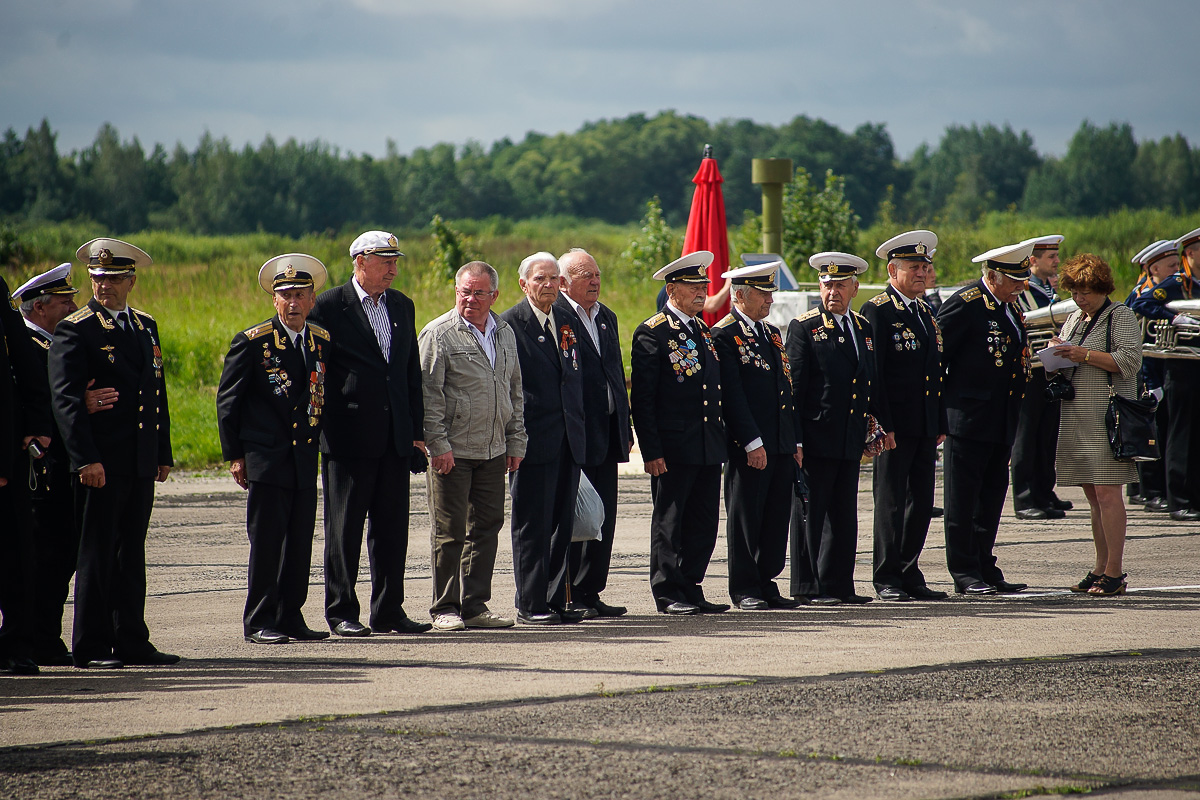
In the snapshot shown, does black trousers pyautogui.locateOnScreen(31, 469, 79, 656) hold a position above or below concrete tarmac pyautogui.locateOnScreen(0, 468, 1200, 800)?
above

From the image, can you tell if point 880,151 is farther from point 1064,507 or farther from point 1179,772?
point 1179,772

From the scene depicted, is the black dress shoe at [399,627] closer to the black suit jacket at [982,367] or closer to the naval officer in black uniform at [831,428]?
the naval officer in black uniform at [831,428]

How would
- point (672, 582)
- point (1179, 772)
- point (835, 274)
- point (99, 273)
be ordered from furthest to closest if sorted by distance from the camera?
1. point (835, 274)
2. point (672, 582)
3. point (99, 273)
4. point (1179, 772)

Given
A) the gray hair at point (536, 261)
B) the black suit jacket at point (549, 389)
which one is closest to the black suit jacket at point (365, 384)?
the black suit jacket at point (549, 389)

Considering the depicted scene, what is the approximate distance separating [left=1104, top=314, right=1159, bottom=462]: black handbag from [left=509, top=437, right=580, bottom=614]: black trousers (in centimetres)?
329

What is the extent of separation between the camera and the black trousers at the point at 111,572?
22.4 feet

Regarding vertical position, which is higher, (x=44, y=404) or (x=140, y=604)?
(x=44, y=404)

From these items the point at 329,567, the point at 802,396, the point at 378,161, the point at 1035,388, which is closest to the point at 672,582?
the point at 802,396

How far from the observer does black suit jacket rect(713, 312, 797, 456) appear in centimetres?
855

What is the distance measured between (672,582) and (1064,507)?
19.1 ft

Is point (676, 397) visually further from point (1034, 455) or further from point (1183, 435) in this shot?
point (1183, 435)

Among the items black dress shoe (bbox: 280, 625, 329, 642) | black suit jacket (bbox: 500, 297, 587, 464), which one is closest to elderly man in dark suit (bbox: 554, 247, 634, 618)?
black suit jacket (bbox: 500, 297, 587, 464)

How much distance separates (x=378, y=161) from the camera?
103438mm

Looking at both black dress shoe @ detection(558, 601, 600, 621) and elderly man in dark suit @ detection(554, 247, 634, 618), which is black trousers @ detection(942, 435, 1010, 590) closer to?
elderly man in dark suit @ detection(554, 247, 634, 618)
